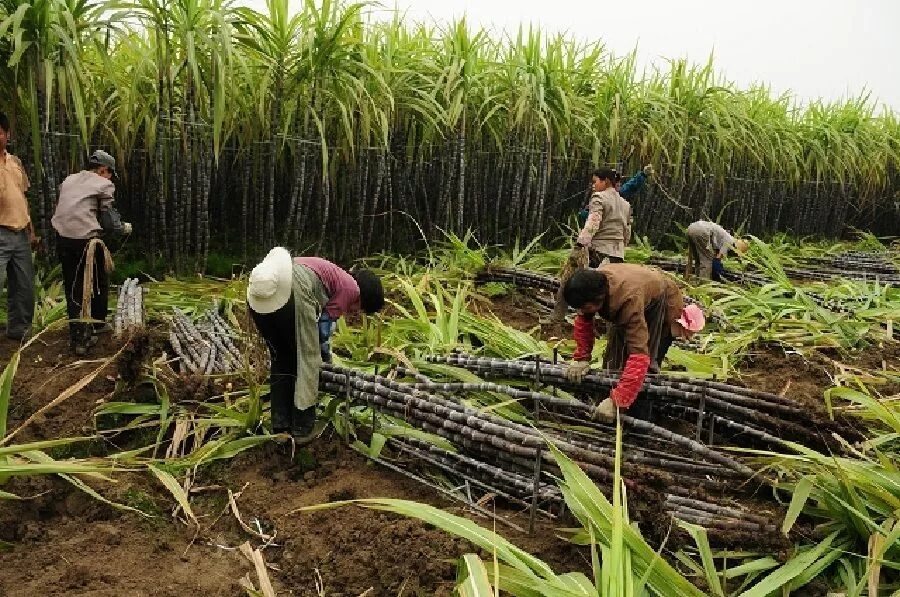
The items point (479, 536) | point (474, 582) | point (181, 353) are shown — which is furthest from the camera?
point (181, 353)

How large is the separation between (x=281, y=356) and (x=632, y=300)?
126 centimetres

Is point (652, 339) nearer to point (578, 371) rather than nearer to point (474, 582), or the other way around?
point (578, 371)

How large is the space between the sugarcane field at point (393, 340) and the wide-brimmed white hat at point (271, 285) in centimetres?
1

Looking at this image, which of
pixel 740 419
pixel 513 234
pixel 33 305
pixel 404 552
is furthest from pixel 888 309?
pixel 33 305

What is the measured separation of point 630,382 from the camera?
2.37 meters

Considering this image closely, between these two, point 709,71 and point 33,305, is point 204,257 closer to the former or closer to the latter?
point 33,305

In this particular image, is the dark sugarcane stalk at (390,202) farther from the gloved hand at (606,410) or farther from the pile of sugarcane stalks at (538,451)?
the gloved hand at (606,410)

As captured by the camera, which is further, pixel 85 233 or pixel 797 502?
pixel 85 233

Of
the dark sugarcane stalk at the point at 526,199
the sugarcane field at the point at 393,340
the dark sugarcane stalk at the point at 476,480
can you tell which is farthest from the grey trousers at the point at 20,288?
the dark sugarcane stalk at the point at 526,199

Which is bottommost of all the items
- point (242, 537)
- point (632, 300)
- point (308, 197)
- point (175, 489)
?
point (242, 537)

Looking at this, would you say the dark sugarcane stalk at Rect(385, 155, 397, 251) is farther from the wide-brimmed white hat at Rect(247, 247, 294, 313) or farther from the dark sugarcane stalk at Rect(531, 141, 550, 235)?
the wide-brimmed white hat at Rect(247, 247, 294, 313)

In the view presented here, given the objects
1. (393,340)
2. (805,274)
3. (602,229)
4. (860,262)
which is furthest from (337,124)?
(860,262)

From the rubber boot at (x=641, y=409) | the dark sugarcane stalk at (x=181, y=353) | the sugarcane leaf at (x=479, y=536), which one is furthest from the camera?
the dark sugarcane stalk at (x=181, y=353)

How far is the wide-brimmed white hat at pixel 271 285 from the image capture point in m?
2.27
